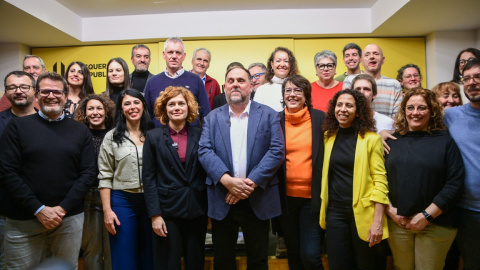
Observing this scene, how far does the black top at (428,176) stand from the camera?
2156 mm

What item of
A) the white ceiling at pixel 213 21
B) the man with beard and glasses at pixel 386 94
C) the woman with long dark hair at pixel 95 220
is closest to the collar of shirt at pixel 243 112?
the woman with long dark hair at pixel 95 220

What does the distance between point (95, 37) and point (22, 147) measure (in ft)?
14.3

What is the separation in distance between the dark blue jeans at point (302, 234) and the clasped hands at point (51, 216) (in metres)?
1.61

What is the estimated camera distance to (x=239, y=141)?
7.75 feet

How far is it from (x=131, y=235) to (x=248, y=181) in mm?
1001

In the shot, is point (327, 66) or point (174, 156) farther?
point (327, 66)

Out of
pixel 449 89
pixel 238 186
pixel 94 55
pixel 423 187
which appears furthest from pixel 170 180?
pixel 94 55

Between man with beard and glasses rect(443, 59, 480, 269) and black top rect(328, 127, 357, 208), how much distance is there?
0.79 metres

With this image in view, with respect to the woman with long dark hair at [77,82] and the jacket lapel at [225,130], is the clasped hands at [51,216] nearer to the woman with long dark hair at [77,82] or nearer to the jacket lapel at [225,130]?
the jacket lapel at [225,130]

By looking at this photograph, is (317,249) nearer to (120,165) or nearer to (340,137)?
(340,137)

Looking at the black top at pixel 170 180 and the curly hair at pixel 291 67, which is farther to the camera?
the curly hair at pixel 291 67

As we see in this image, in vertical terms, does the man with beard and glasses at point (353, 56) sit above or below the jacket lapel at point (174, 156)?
above

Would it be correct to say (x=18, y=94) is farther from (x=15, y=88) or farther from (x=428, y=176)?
(x=428, y=176)

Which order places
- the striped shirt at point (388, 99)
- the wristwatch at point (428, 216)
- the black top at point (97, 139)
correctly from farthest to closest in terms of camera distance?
the striped shirt at point (388, 99) < the black top at point (97, 139) < the wristwatch at point (428, 216)
